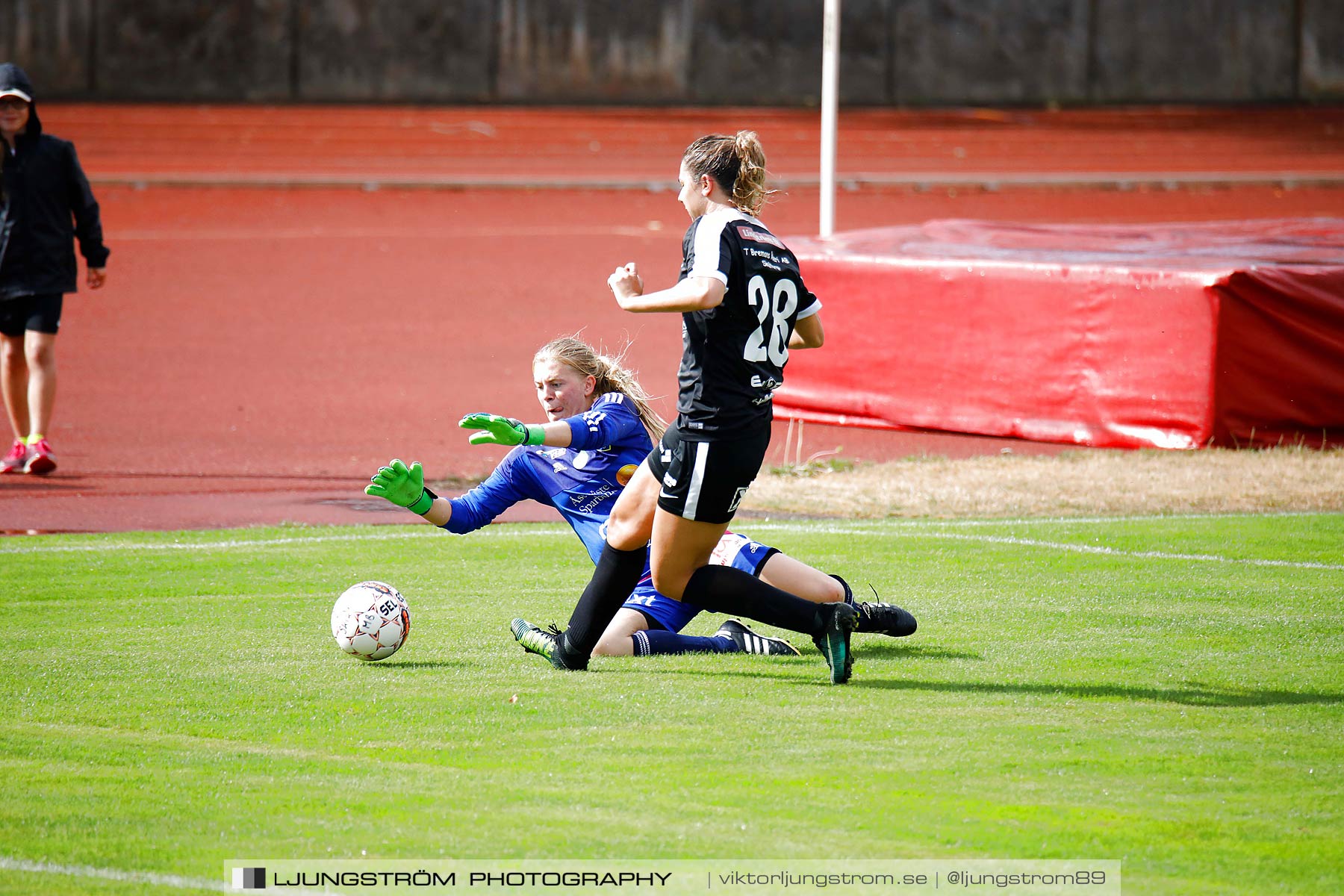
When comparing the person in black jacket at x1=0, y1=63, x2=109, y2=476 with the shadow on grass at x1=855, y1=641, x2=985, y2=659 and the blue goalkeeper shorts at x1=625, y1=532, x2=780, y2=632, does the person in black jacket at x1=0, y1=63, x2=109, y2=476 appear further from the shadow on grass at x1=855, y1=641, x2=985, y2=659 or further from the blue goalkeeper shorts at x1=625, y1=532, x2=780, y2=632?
the shadow on grass at x1=855, y1=641, x2=985, y2=659

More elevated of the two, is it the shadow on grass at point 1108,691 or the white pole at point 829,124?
the white pole at point 829,124

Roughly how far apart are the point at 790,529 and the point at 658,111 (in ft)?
94.3

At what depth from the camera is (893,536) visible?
8414mm

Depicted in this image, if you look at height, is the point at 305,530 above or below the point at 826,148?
below

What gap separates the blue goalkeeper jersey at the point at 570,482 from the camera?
18.9ft

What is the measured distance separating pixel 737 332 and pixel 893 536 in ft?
12.4

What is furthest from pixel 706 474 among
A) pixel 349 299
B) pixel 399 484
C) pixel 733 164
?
pixel 349 299

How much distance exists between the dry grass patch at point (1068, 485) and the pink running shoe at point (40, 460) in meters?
4.34

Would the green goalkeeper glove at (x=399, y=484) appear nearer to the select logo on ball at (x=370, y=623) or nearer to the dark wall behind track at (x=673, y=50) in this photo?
the select logo on ball at (x=370, y=623)

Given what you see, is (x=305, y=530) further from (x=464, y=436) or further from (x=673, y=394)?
(x=673, y=394)

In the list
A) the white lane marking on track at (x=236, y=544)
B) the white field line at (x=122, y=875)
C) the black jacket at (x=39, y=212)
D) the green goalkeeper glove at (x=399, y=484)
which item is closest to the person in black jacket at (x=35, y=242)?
the black jacket at (x=39, y=212)

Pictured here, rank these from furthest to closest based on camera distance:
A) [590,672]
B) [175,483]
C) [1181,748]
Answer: [175,483], [590,672], [1181,748]

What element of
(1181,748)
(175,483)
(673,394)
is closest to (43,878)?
(1181,748)

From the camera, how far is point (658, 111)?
3631 cm
